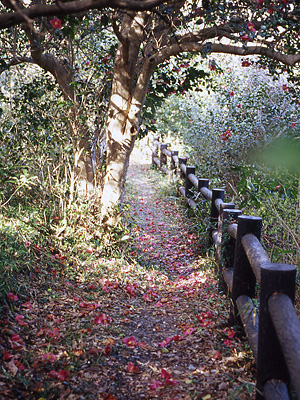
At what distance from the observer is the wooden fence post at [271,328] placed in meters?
2.37

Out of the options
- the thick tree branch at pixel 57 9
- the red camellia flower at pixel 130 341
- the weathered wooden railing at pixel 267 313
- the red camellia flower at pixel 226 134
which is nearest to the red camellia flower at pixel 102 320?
the red camellia flower at pixel 130 341

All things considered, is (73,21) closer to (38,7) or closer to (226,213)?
(38,7)

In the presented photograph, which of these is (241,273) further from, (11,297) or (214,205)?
(214,205)

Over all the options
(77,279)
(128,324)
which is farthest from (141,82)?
(128,324)

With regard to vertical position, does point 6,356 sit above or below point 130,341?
above

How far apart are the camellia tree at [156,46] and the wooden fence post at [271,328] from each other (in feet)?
10.9

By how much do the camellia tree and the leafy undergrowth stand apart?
45.2 inches

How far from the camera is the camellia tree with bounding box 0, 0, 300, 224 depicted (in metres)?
5.11

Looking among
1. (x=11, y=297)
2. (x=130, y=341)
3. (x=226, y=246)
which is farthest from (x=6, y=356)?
(x=226, y=246)

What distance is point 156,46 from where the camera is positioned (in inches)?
218

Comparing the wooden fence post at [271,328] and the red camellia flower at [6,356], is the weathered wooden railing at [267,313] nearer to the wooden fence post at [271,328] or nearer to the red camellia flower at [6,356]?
the wooden fence post at [271,328]

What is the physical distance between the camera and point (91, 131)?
611 centimetres

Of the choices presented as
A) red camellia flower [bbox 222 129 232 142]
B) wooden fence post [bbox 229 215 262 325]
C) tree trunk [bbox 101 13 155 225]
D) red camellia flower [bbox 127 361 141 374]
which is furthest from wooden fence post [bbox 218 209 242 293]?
red camellia flower [bbox 222 129 232 142]

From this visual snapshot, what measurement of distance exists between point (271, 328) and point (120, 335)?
1.73m
